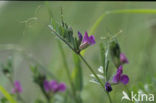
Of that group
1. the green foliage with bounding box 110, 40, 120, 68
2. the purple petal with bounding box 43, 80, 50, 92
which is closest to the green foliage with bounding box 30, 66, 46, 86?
the purple petal with bounding box 43, 80, 50, 92

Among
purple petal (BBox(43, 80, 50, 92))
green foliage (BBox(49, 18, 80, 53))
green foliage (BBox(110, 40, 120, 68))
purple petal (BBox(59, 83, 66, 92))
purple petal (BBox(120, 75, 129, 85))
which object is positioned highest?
green foliage (BBox(49, 18, 80, 53))

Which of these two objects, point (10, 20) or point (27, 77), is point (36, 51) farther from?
point (10, 20)

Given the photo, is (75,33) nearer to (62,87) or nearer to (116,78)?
(62,87)

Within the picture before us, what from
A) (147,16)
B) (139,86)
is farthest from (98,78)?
(147,16)

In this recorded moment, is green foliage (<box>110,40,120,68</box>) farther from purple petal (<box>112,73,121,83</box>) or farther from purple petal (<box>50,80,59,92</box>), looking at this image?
purple petal (<box>50,80,59,92</box>)

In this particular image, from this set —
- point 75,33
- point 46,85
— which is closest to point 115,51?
point 46,85

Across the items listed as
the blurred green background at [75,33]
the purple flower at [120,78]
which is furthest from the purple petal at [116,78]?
the blurred green background at [75,33]

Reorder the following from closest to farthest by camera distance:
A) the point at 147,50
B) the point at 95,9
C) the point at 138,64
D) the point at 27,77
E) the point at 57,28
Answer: the point at 57,28 → the point at 138,64 → the point at 147,50 → the point at 27,77 → the point at 95,9

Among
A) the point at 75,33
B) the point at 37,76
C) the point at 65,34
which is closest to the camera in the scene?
the point at 65,34
